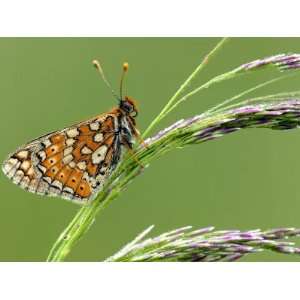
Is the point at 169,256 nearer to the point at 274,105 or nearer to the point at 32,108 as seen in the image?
A: the point at 274,105

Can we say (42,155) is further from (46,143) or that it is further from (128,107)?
(128,107)

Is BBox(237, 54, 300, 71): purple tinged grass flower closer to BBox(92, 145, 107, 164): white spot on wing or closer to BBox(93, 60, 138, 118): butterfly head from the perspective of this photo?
BBox(93, 60, 138, 118): butterfly head

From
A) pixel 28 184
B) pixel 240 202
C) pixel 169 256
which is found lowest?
pixel 169 256

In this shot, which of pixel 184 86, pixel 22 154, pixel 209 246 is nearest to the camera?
pixel 209 246

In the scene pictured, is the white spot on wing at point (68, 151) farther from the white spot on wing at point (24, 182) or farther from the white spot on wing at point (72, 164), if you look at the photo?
the white spot on wing at point (24, 182)

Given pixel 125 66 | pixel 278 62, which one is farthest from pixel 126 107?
pixel 278 62

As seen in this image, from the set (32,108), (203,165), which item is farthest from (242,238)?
(32,108)

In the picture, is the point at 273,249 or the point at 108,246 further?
the point at 108,246
